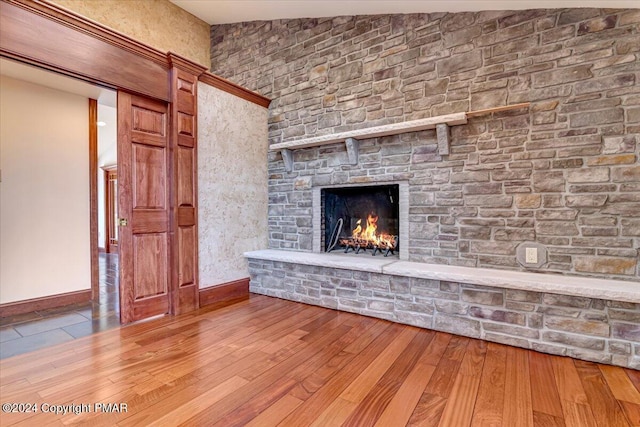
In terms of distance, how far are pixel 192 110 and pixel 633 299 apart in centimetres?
384

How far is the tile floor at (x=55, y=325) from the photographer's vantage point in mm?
2338

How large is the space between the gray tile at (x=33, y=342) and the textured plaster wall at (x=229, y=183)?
3.89ft

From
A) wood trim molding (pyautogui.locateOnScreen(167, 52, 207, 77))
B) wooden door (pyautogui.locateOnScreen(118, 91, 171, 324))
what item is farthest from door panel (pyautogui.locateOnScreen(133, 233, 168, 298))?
wood trim molding (pyautogui.locateOnScreen(167, 52, 207, 77))

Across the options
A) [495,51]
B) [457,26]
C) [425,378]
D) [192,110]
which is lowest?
[425,378]

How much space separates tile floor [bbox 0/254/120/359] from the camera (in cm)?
234

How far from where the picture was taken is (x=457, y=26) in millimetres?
2783

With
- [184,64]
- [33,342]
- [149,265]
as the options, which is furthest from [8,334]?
[184,64]

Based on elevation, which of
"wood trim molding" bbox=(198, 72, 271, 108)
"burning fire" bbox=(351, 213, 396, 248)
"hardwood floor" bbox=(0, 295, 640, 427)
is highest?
"wood trim molding" bbox=(198, 72, 271, 108)

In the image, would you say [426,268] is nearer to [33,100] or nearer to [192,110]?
[192,110]

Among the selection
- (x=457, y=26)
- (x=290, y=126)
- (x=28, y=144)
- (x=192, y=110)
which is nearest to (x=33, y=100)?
(x=28, y=144)

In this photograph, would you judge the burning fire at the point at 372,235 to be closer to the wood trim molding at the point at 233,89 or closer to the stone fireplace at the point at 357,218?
the stone fireplace at the point at 357,218

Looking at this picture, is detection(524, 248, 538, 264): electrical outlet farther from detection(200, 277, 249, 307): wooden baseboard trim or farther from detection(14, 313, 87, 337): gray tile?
detection(14, 313, 87, 337): gray tile

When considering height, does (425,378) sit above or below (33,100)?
below

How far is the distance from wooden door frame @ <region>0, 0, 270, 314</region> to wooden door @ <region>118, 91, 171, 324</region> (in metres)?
0.08
